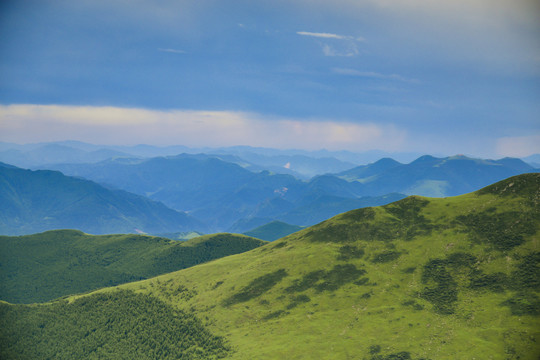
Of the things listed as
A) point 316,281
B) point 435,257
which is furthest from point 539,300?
point 316,281

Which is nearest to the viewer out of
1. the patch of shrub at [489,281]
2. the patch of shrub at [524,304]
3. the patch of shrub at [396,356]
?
the patch of shrub at [396,356]

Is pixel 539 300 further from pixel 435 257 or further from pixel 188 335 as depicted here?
pixel 188 335

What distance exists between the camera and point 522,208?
17512 cm

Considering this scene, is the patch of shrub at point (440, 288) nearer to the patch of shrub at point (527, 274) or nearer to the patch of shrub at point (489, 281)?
the patch of shrub at point (489, 281)

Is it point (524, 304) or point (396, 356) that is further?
point (524, 304)

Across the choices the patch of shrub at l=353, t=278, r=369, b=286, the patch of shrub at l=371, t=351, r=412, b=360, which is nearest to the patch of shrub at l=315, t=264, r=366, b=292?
the patch of shrub at l=353, t=278, r=369, b=286

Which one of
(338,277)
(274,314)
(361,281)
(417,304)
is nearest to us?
(417,304)

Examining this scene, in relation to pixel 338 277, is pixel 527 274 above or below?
above

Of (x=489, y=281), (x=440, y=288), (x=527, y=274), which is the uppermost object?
(x=527, y=274)

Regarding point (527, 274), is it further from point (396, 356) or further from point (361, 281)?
point (361, 281)

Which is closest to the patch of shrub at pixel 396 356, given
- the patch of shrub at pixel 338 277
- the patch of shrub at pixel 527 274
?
the patch of shrub at pixel 338 277

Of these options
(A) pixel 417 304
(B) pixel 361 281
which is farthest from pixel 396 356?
(B) pixel 361 281

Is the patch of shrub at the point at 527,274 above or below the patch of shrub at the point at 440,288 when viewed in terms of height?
above

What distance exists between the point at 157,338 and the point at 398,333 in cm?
12889
